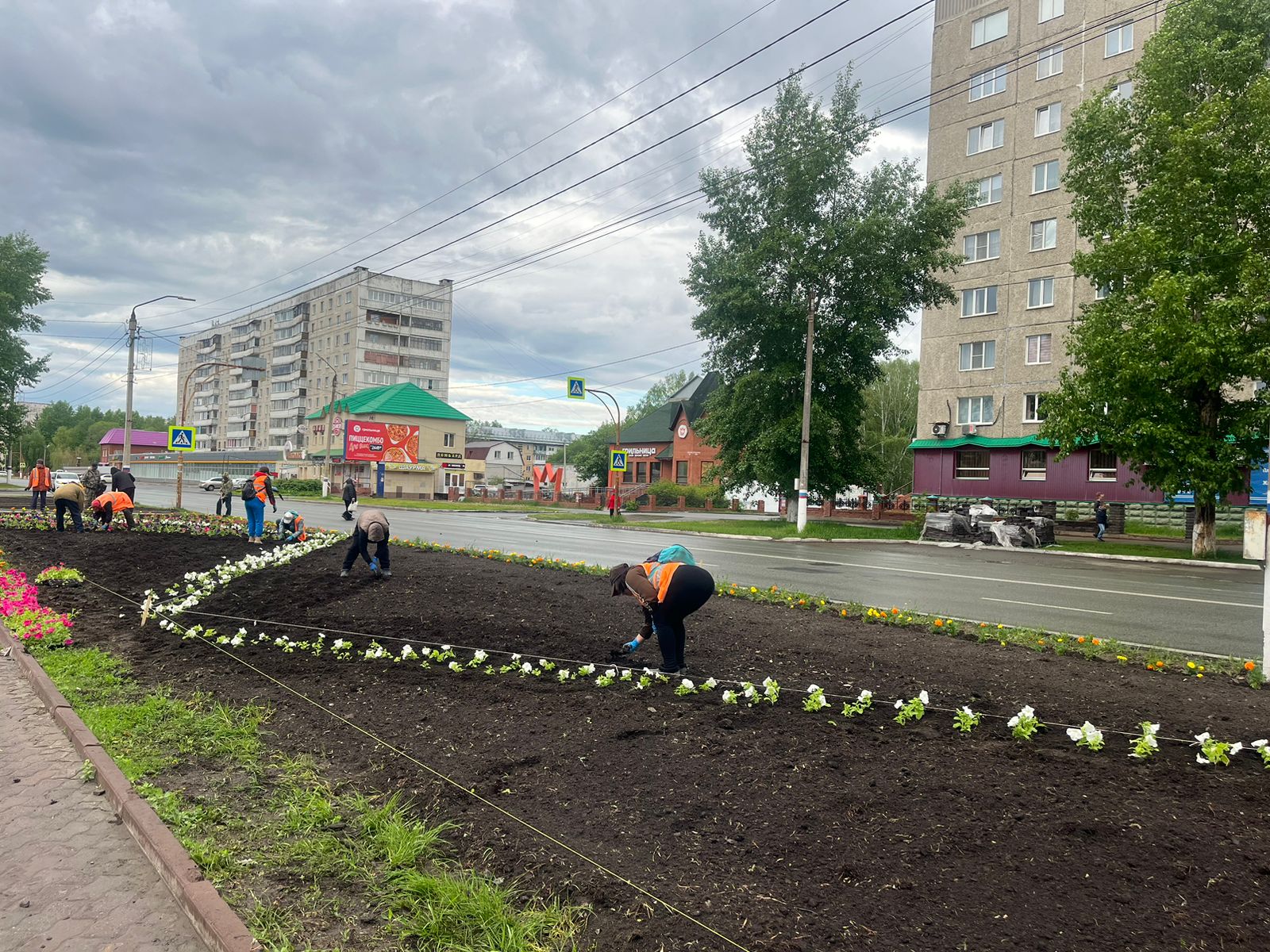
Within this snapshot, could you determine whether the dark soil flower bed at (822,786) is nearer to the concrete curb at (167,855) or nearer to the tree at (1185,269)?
the concrete curb at (167,855)

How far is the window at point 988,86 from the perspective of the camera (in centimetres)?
3875

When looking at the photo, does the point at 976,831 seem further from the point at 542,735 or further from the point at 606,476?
the point at 606,476

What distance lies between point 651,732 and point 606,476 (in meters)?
69.5

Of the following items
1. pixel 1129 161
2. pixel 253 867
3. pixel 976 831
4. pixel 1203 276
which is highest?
pixel 1129 161

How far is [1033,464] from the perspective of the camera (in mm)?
36000

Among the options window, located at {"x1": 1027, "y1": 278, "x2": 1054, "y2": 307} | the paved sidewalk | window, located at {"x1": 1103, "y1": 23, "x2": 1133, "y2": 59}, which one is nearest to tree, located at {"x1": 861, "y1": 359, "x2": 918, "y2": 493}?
window, located at {"x1": 1027, "y1": 278, "x2": 1054, "y2": 307}

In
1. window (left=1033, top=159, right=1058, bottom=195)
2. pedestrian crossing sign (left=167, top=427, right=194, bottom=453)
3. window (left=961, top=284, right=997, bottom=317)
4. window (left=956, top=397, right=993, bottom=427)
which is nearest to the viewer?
pedestrian crossing sign (left=167, top=427, right=194, bottom=453)

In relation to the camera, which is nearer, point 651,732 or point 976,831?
point 976,831

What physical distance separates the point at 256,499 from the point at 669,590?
556 inches

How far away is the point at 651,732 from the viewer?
505cm

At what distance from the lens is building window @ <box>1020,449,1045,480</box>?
35625mm

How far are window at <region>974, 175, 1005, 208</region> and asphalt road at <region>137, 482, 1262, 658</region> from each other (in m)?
21.3

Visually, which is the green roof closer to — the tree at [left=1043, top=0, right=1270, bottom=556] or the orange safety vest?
the tree at [left=1043, top=0, right=1270, bottom=556]

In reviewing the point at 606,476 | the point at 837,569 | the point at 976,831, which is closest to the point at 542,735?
the point at 976,831
